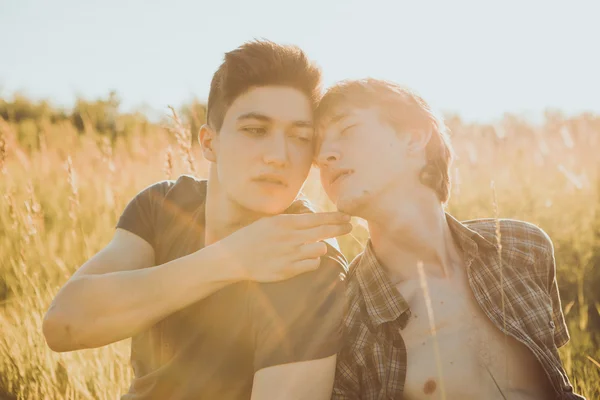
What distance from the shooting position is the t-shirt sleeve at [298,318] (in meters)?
1.99

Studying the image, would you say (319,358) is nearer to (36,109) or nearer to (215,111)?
(215,111)

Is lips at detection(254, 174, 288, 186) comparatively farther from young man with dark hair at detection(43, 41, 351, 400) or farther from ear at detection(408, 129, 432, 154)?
ear at detection(408, 129, 432, 154)

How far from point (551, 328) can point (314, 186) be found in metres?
2.81

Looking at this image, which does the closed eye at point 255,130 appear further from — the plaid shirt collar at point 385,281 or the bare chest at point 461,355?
the bare chest at point 461,355

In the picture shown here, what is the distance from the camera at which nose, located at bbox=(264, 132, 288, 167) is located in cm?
239

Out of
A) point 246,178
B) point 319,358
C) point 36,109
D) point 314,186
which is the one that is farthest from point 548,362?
point 36,109

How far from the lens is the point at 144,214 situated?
2.81 metres

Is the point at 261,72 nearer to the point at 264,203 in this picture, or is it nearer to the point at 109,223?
the point at 264,203

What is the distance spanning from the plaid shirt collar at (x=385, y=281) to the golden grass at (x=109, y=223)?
1.37 feet

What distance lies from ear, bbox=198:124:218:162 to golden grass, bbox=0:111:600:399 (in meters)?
0.71

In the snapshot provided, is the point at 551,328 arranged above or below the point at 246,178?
below

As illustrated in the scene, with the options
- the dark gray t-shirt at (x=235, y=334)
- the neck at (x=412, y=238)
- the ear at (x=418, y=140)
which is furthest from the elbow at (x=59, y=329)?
the ear at (x=418, y=140)

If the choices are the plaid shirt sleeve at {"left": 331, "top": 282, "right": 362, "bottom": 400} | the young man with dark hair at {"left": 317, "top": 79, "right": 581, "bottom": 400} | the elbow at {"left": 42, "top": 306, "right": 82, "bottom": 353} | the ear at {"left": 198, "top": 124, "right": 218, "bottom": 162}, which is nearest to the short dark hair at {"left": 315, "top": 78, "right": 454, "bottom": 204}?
the young man with dark hair at {"left": 317, "top": 79, "right": 581, "bottom": 400}

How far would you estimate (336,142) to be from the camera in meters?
2.59
